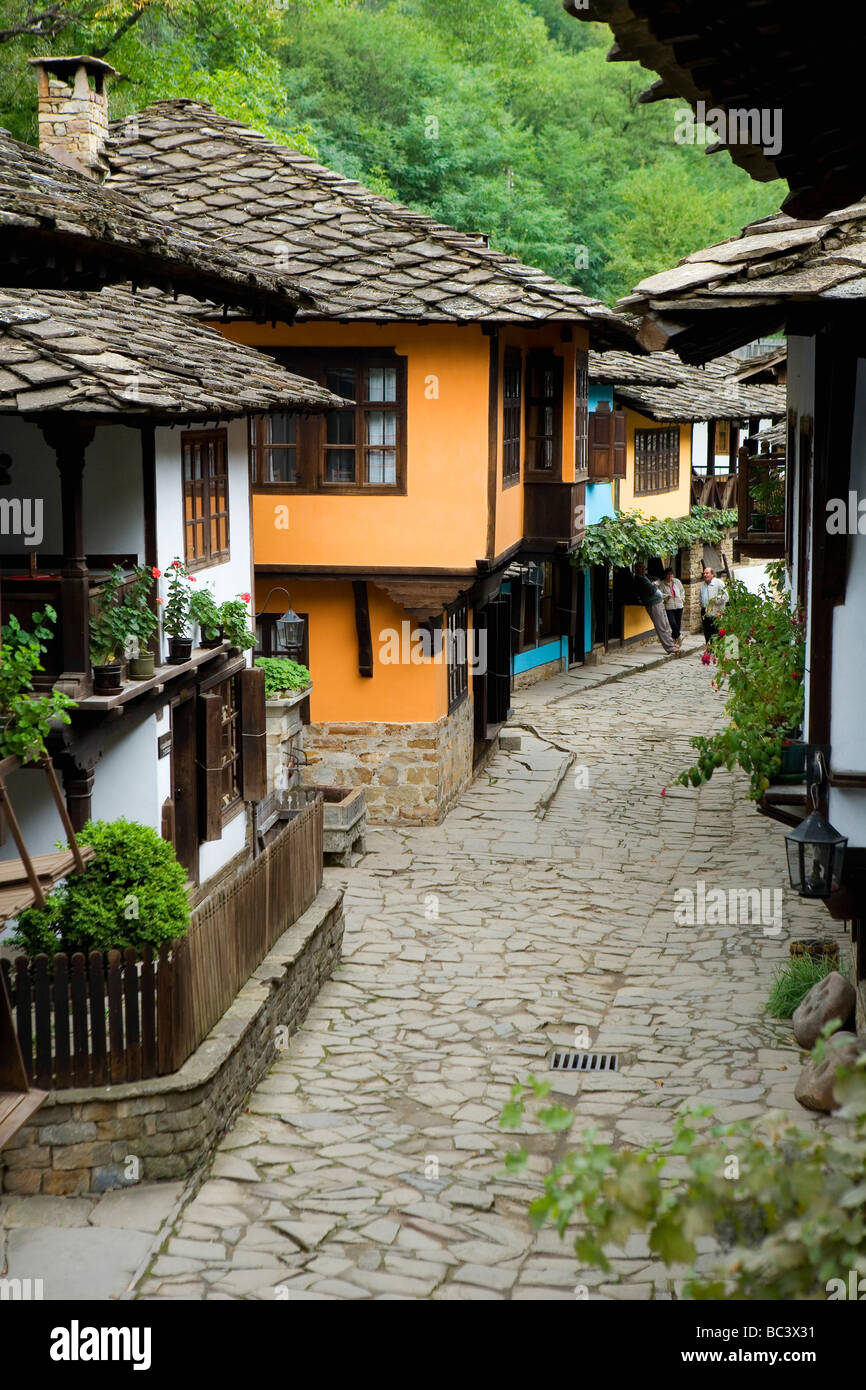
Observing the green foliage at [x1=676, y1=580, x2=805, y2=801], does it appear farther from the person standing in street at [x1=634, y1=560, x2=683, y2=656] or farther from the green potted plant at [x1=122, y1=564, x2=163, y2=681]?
the person standing in street at [x1=634, y1=560, x2=683, y2=656]

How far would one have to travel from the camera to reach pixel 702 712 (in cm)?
2484


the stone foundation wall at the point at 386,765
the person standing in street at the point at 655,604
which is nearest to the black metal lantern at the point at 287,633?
the stone foundation wall at the point at 386,765

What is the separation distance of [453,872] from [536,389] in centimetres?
762

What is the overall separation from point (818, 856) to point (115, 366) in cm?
533

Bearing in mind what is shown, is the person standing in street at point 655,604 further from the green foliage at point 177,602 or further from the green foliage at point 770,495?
the green foliage at point 177,602

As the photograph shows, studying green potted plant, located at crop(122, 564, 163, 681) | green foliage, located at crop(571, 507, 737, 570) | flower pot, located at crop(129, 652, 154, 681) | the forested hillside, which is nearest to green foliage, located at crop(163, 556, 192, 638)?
green potted plant, located at crop(122, 564, 163, 681)

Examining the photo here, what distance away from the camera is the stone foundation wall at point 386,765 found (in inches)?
695

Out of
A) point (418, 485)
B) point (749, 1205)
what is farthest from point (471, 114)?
point (749, 1205)

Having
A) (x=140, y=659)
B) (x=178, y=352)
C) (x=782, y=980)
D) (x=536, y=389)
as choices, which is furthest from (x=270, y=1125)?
(x=536, y=389)

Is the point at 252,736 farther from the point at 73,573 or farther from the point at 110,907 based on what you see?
the point at 110,907

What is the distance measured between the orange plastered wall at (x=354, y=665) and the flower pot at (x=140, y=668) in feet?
22.9

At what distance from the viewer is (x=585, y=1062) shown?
10.6m

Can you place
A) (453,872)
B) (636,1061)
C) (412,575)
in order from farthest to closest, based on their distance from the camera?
(412,575)
(453,872)
(636,1061)

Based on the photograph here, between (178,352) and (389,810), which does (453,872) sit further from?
(178,352)
